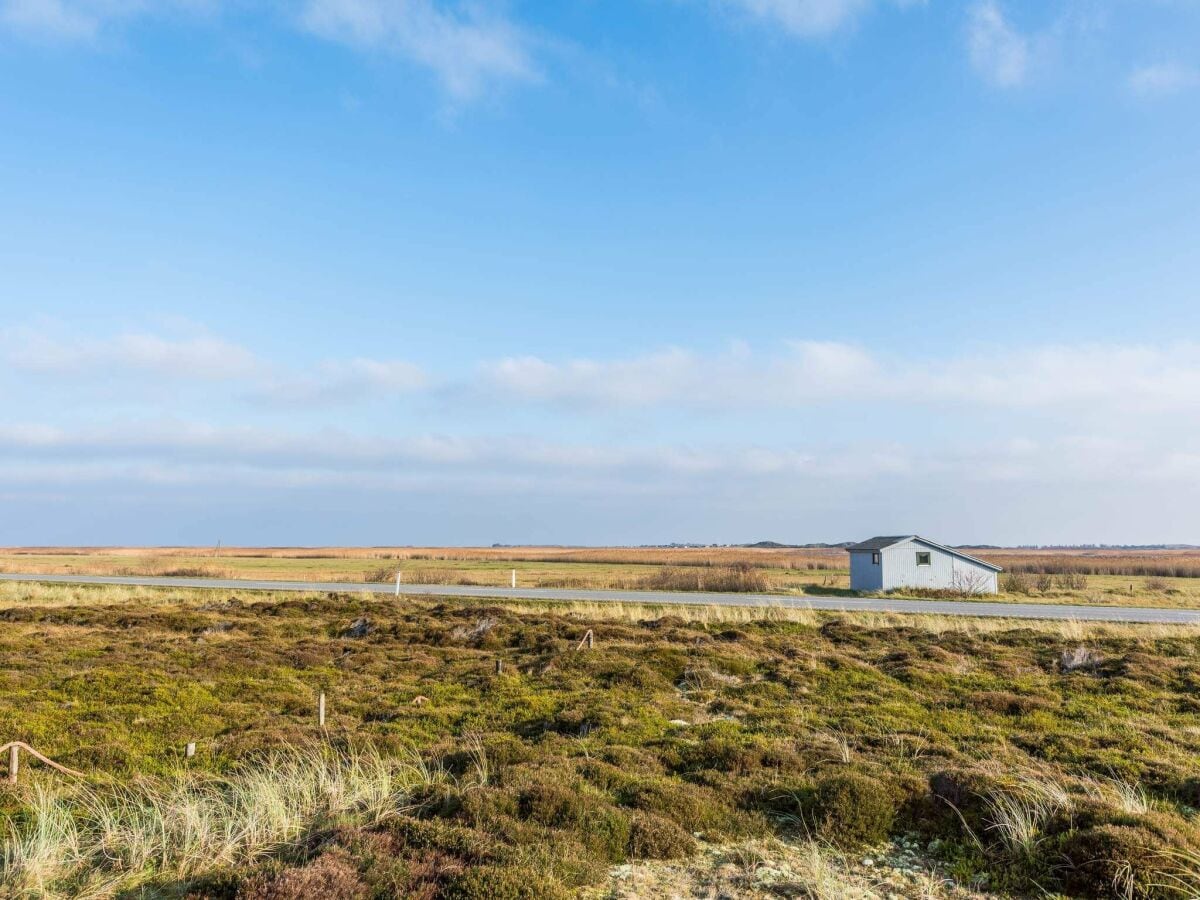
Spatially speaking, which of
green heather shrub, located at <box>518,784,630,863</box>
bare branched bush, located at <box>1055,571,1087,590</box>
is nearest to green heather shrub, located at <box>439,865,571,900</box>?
green heather shrub, located at <box>518,784,630,863</box>

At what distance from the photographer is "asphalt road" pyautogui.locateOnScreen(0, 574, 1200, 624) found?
3088cm

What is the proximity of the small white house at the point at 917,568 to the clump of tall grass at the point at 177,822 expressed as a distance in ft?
120

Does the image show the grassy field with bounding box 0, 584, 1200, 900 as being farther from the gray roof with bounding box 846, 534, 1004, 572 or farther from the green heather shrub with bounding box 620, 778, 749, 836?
the gray roof with bounding box 846, 534, 1004, 572

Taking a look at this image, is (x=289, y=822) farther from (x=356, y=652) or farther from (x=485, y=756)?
(x=356, y=652)

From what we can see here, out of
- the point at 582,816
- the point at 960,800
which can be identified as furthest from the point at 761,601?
the point at 582,816

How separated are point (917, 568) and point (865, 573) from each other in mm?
2637

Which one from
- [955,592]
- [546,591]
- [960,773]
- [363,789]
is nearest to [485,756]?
[363,789]

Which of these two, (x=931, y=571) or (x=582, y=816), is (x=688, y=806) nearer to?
(x=582, y=816)

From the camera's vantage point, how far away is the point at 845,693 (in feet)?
54.4

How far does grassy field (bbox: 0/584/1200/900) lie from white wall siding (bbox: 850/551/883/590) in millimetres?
17025

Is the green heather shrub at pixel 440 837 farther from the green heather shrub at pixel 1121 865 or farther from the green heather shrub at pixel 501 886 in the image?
the green heather shrub at pixel 1121 865

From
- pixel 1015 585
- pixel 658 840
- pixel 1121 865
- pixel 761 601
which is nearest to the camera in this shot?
pixel 1121 865

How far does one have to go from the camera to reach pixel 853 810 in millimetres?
8125

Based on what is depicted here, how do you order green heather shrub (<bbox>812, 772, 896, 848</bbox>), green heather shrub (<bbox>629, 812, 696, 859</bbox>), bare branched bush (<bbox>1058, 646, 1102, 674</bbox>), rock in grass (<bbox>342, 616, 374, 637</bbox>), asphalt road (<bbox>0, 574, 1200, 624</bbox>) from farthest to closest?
1. asphalt road (<bbox>0, 574, 1200, 624</bbox>)
2. rock in grass (<bbox>342, 616, 374, 637</bbox>)
3. bare branched bush (<bbox>1058, 646, 1102, 674</bbox>)
4. green heather shrub (<bbox>812, 772, 896, 848</bbox>)
5. green heather shrub (<bbox>629, 812, 696, 859</bbox>)
